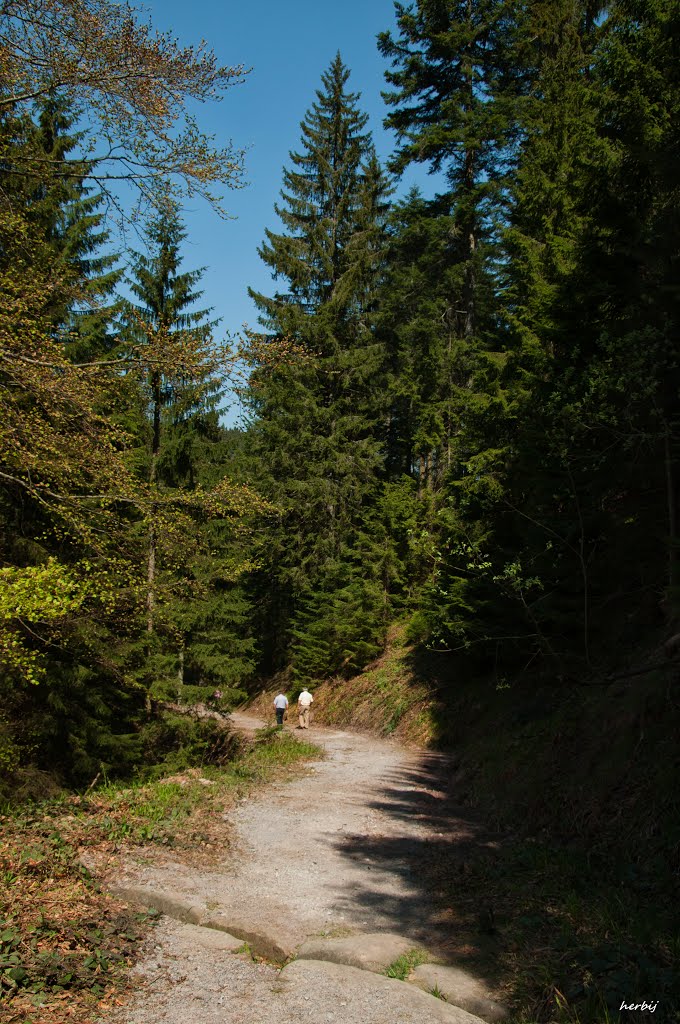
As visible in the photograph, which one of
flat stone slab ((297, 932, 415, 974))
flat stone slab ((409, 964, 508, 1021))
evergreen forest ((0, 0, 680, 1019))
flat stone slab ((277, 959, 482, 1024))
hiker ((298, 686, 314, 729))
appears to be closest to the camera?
flat stone slab ((277, 959, 482, 1024))

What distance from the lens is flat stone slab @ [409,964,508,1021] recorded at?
13.1ft

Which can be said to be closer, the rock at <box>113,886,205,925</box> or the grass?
the grass

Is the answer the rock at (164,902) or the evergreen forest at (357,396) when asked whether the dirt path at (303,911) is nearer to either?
the rock at (164,902)

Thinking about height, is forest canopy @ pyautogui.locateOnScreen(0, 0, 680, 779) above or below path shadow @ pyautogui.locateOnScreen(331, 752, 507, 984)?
above

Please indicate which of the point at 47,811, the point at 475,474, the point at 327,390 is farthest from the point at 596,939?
the point at 327,390

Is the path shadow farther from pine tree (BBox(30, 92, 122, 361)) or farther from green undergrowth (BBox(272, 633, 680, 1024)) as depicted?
pine tree (BBox(30, 92, 122, 361))

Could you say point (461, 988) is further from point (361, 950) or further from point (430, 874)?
point (430, 874)

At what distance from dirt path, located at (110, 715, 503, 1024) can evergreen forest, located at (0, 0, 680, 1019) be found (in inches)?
100

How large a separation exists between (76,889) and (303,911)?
6.69ft

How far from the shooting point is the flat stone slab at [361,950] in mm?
4594

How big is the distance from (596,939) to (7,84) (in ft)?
33.5

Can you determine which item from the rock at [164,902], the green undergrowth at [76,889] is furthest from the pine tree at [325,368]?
the rock at [164,902]

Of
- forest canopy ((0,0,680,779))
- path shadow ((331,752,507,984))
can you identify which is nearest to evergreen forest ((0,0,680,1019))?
forest canopy ((0,0,680,779))

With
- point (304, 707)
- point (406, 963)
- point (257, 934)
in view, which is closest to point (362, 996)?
point (406, 963)
